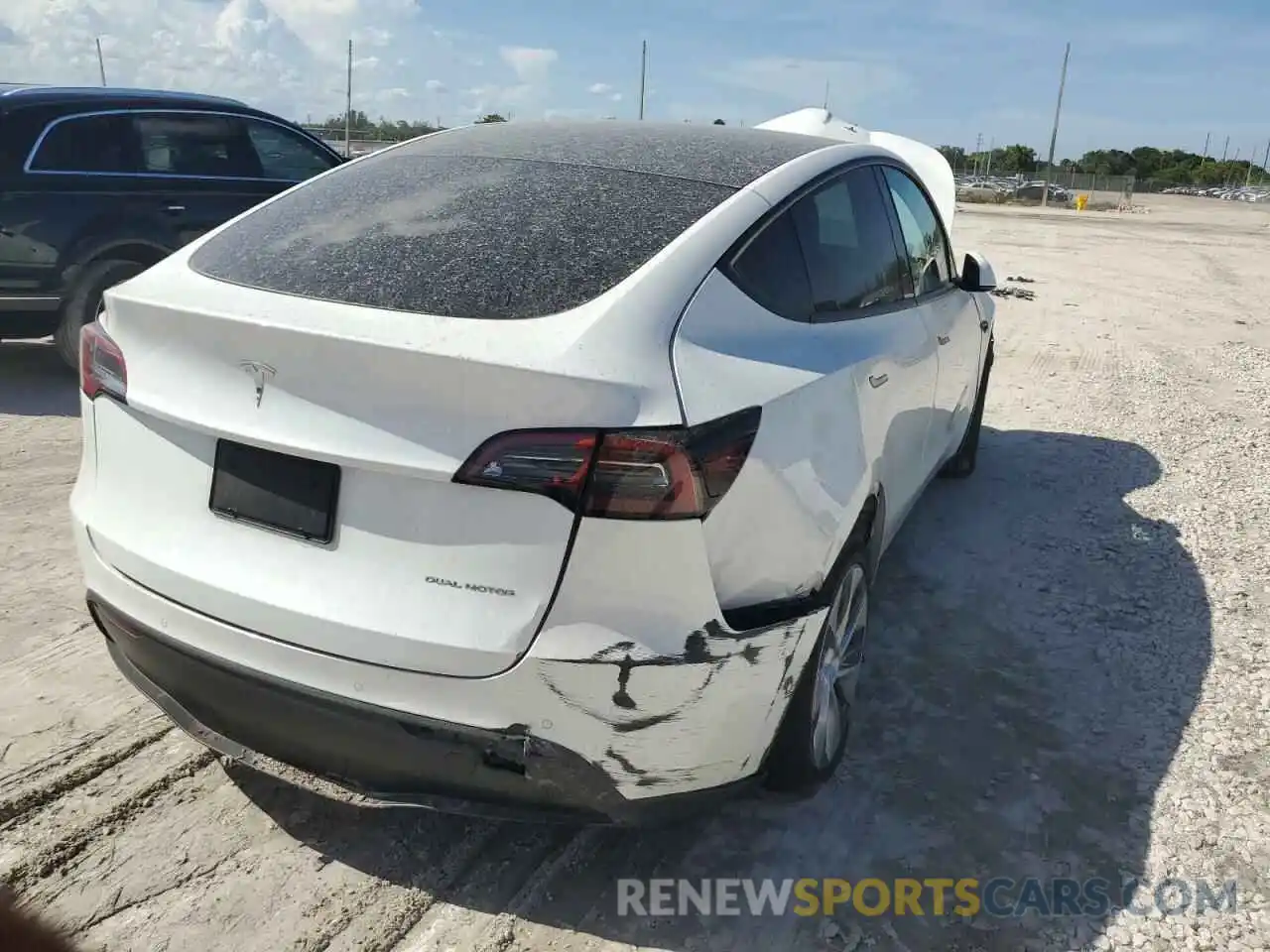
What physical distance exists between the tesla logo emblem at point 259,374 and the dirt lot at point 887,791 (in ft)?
3.92

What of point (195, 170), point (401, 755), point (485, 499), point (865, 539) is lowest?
point (401, 755)

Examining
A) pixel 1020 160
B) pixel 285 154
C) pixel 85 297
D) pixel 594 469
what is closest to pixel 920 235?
pixel 594 469

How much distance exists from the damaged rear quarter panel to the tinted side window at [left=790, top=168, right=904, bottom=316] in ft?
3.68

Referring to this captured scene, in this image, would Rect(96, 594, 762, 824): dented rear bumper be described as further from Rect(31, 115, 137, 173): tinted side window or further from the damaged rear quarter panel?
Rect(31, 115, 137, 173): tinted side window

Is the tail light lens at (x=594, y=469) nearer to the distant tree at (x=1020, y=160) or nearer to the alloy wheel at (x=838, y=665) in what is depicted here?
the alloy wheel at (x=838, y=665)

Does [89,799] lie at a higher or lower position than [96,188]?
lower

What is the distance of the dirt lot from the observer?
7.79ft

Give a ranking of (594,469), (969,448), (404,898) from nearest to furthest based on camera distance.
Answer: (594,469) < (404,898) < (969,448)

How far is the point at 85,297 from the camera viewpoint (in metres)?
6.50

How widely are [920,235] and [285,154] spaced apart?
555 cm

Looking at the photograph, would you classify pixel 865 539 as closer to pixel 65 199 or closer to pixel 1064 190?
pixel 65 199

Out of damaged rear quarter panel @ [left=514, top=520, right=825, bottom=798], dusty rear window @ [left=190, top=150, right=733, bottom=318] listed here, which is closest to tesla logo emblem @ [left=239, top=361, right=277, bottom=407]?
dusty rear window @ [left=190, top=150, right=733, bottom=318]

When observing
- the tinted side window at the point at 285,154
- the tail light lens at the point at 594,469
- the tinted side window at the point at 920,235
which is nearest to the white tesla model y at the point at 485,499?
the tail light lens at the point at 594,469

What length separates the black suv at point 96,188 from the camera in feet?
20.5
